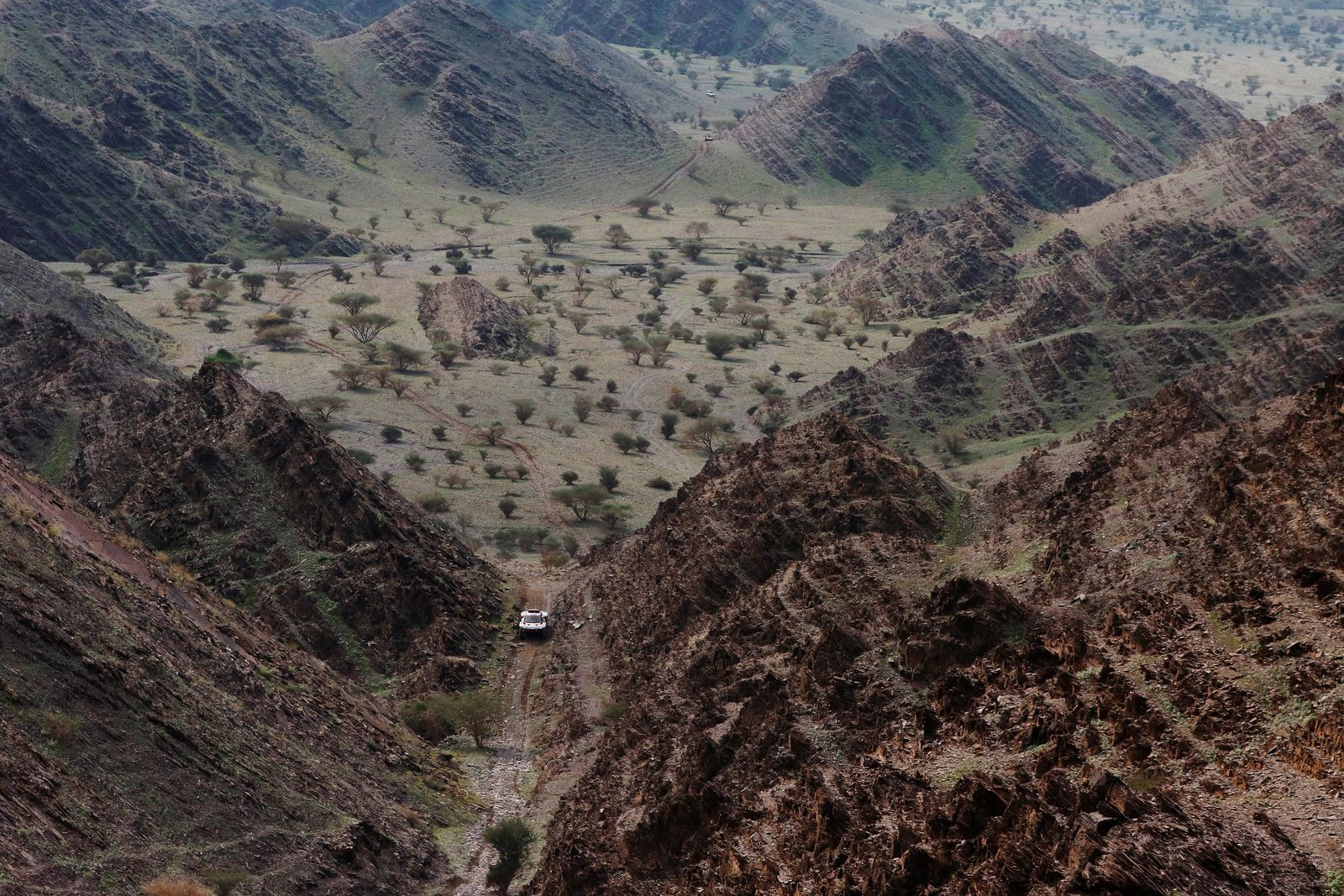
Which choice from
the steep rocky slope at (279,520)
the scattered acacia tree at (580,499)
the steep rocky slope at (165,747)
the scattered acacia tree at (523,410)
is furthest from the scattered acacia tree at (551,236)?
the steep rocky slope at (165,747)

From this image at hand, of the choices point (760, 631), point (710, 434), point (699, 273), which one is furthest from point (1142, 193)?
point (760, 631)

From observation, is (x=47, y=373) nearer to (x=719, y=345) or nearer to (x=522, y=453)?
(x=522, y=453)

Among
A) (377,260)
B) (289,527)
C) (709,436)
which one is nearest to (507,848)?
(289,527)

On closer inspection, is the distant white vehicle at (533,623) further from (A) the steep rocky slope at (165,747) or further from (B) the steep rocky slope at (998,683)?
(A) the steep rocky slope at (165,747)

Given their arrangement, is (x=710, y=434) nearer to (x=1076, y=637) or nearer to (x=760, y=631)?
(x=760, y=631)

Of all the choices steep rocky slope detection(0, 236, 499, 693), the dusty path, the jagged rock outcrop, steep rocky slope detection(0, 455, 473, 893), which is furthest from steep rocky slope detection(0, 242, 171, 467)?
the jagged rock outcrop

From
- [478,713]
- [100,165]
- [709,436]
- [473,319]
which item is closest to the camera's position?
[478,713]
